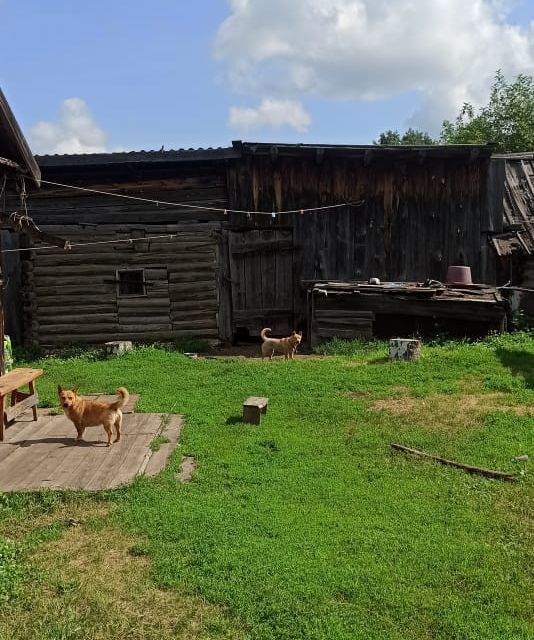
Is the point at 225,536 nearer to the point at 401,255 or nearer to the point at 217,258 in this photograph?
the point at 217,258

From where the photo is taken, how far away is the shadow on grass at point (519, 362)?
1024 cm

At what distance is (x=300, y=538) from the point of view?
513 cm

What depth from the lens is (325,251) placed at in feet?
53.4

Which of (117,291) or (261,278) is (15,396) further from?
(261,278)

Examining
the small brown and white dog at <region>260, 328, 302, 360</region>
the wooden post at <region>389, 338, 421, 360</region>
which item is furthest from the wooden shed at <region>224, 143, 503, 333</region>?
the wooden post at <region>389, 338, 421, 360</region>

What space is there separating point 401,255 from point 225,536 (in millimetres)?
12586

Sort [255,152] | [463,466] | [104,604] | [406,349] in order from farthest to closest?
[255,152]
[406,349]
[463,466]
[104,604]

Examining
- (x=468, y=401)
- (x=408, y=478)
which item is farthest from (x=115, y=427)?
(x=468, y=401)

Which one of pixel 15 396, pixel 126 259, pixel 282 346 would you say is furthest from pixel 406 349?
pixel 126 259

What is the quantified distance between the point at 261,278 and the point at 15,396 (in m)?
8.40

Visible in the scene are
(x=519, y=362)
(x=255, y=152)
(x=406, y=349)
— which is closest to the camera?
(x=519, y=362)

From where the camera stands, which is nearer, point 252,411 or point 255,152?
point 252,411

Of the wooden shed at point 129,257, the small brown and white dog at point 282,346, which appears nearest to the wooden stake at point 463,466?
the small brown and white dog at point 282,346

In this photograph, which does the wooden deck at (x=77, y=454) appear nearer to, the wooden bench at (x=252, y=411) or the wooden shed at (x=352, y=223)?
the wooden bench at (x=252, y=411)
